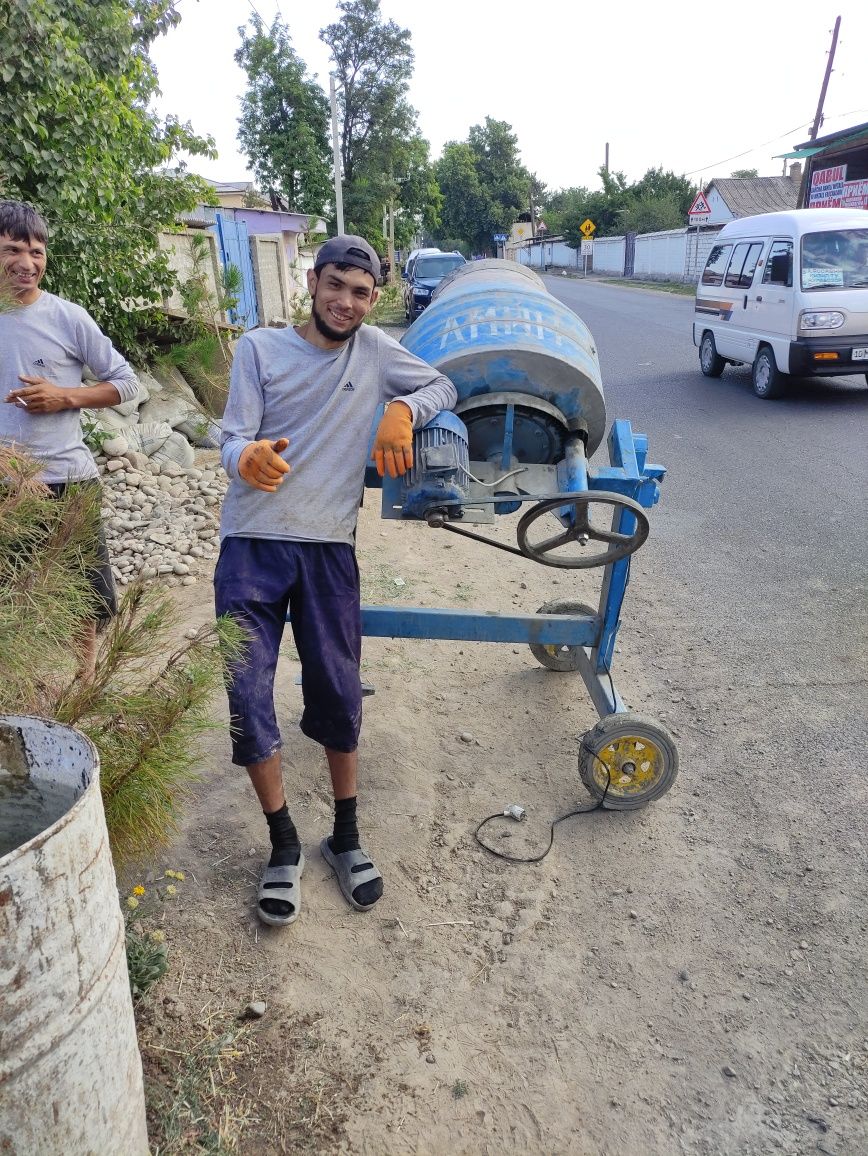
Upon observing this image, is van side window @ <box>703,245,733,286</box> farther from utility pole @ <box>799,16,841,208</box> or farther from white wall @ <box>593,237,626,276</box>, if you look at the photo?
white wall @ <box>593,237,626,276</box>

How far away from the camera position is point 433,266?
19938mm

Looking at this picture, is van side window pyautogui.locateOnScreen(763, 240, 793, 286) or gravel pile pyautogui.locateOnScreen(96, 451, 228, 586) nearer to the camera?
gravel pile pyautogui.locateOnScreen(96, 451, 228, 586)

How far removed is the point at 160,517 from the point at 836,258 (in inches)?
304

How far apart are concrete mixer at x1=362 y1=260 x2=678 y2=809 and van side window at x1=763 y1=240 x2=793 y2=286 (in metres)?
7.21

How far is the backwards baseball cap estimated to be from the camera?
2303 millimetres

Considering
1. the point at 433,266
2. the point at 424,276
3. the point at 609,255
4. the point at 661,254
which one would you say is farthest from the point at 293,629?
the point at 609,255

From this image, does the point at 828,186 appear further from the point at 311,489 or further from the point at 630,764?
the point at 311,489

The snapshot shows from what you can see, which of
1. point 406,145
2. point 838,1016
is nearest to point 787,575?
point 838,1016

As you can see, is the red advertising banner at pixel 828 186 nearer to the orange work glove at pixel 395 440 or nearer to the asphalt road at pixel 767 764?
the asphalt road at pixel 767 764

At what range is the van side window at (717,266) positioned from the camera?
35.4 feet

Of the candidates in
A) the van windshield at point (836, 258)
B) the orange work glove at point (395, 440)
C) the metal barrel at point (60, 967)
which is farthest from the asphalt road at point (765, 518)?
the metal barrel at point (60, 967)

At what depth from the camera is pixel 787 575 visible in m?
5.09

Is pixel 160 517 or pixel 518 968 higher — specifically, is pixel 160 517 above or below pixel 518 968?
above

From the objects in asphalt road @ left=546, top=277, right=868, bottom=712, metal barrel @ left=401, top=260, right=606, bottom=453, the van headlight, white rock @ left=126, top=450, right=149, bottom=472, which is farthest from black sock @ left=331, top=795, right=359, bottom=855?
the van headlight
